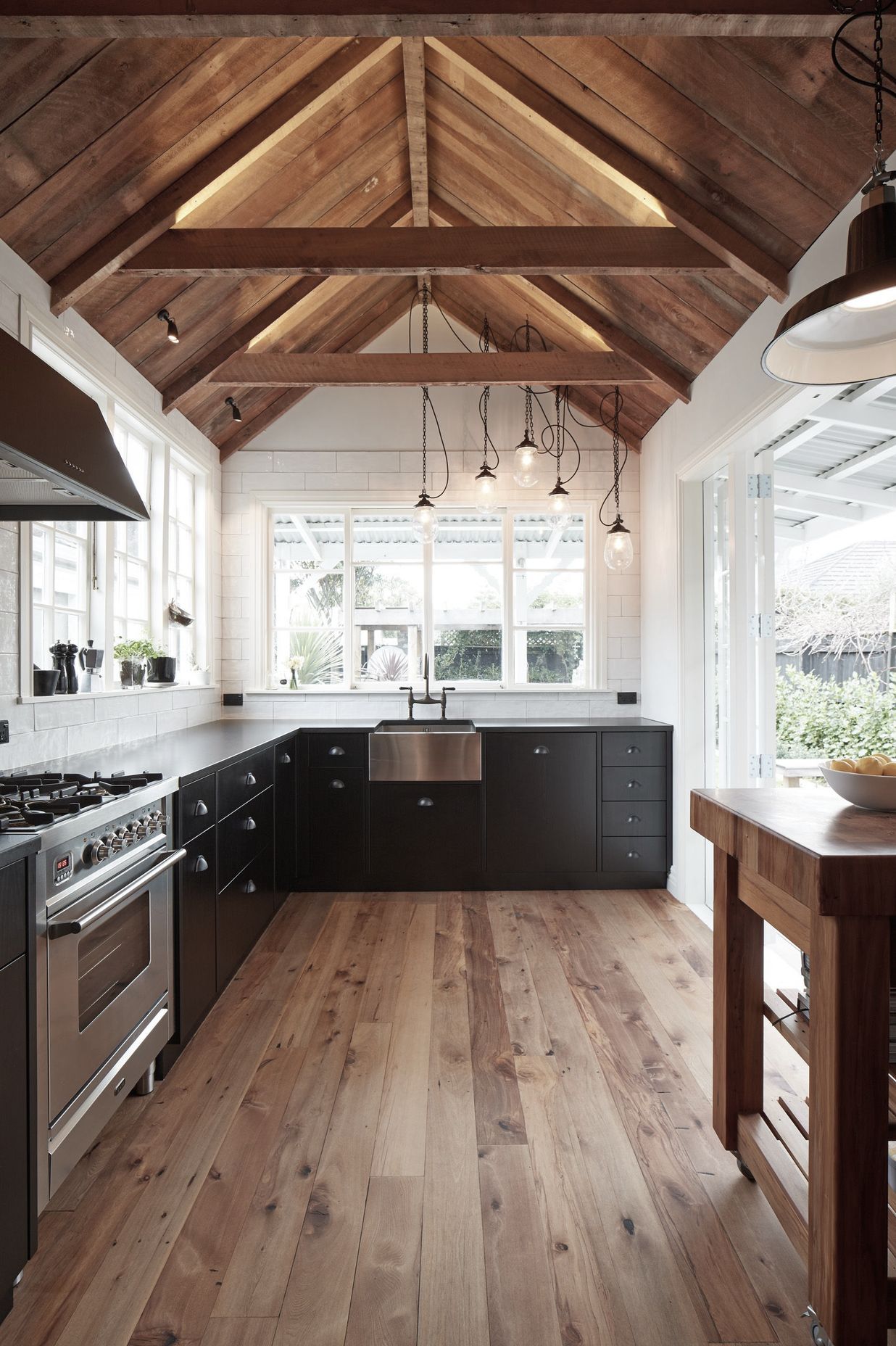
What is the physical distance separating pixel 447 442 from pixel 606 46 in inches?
102

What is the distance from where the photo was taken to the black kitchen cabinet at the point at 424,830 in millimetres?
4266

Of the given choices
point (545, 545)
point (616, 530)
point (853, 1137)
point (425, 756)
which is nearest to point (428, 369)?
point (616, 530)

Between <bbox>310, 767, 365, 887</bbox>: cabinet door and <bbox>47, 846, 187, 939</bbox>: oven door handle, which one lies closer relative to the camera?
<bbox>47, 846, 187, 939</bbox>: oven door handle

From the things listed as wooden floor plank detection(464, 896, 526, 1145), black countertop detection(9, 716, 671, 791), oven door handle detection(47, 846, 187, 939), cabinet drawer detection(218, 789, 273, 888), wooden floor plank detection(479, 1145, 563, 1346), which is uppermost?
black countertop detection(9, 716, 671, 791)

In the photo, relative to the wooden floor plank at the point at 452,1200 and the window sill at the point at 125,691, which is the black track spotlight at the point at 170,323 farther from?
the wooden floor plank at the point at 452,1200

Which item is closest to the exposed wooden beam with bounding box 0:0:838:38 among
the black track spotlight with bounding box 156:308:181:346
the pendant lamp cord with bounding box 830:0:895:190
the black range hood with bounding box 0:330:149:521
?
the pendant lamp cord with bounding box 830:0:895:190

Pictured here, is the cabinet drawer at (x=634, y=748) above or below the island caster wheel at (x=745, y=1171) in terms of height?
above

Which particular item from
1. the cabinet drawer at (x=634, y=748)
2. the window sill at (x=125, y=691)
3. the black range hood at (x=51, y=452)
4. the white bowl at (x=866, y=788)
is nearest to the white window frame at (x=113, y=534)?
the window sill at (x=125, y=691)

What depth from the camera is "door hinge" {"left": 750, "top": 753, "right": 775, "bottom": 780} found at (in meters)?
3.30

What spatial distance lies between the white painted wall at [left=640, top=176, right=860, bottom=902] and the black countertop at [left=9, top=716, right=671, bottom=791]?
28 centimetres

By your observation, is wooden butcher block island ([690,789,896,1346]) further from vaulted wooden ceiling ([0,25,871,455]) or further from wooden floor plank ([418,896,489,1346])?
vaulted wooden ceiling ([0,25,871,455])

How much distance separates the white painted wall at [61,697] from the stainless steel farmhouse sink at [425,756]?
1115 mm

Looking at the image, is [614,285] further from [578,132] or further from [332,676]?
[332,676]

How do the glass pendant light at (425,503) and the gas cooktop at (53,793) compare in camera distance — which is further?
the glass pendant light at (425,503)
